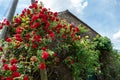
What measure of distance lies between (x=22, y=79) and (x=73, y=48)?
7.46ft

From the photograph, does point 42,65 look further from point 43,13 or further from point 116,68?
point 116,68

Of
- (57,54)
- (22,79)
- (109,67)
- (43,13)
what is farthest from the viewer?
(109,67)

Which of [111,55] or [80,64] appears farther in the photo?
[111,55]

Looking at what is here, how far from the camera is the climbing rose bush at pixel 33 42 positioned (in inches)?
274

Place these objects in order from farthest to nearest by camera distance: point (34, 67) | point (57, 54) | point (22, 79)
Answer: point (57, 54) < point (34, 67) < point (22, 79)

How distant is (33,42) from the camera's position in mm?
7219

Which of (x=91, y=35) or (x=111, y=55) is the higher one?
(x=91, y=35)

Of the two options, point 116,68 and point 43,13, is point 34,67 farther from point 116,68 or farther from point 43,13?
point 116,68

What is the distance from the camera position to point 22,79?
22.0 ft

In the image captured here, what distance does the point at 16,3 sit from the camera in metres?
8.09

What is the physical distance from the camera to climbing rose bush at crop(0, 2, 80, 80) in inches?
274

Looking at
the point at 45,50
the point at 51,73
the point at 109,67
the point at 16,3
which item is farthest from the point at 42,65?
the point at 109,67

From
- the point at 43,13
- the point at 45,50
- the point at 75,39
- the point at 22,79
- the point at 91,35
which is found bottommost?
the point at 22,79

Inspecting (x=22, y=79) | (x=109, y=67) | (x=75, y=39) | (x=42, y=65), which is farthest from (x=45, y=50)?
(x=109, y=67)
